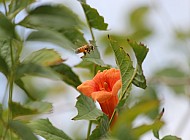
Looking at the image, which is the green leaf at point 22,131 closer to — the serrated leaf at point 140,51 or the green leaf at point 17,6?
the serrated leaf at point 140,51

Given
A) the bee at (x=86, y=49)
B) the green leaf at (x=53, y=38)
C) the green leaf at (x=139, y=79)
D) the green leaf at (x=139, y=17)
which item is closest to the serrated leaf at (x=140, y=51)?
the green leaf at (x=139, y=79)

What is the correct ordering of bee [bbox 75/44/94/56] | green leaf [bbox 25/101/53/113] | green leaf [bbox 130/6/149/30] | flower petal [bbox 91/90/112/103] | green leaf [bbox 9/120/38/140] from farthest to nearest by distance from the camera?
green leaf [bbox 130/6/149/30] → green leaf [bbox 25/101/53/113] → bee [bbox 75/44/94/56] → flower petal [bbox 91/90/112/103] → green leaf [bbox 9/120/38/140]

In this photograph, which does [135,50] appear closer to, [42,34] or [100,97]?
[100,97]

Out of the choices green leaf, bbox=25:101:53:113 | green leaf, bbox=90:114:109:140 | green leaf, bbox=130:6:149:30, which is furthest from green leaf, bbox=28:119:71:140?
green leaf, bbox=130:6:149:30

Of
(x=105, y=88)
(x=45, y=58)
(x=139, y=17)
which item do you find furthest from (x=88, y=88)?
(x=139, y=17)

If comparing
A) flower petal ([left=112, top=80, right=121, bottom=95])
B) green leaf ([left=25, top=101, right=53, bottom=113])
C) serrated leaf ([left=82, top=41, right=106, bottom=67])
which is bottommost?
green leaf ([left=25, top=101, right=53, bottom=113])

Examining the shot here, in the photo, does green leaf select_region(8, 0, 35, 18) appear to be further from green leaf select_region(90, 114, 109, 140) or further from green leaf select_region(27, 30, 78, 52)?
green leaf select_region(90, 114, 109, 140)

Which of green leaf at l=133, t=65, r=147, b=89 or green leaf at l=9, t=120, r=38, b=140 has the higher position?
green leaf at l=133, t=65, r=147, b=89

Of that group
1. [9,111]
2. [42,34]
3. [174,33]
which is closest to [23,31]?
[42,34]
